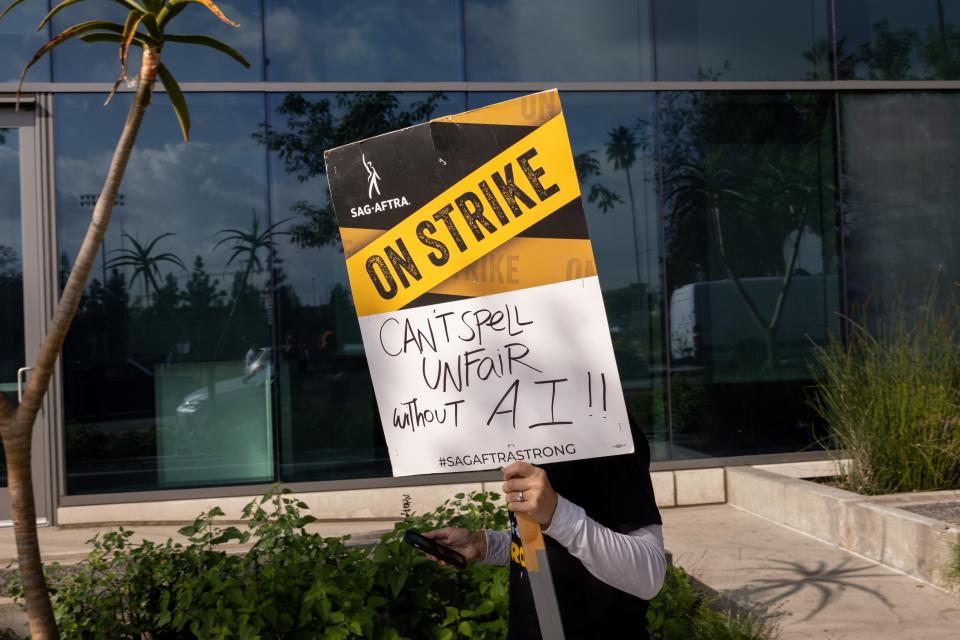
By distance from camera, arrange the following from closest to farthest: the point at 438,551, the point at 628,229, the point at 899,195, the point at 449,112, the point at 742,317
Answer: the point at 438,551, the point at 449,112, the point at 628,229, the point at 742,317, the point at 899,195

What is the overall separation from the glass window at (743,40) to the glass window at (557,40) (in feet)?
0.79

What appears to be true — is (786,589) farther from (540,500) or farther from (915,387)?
(540,500)

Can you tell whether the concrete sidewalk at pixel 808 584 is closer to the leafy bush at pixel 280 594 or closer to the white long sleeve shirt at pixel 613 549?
the leafy bush at pixel 280 594

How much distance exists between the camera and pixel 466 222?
6.93 ft

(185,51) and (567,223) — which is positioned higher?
(185,51)

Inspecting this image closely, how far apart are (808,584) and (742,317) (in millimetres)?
3619

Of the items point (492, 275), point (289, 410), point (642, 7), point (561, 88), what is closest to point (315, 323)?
point (289, 410)

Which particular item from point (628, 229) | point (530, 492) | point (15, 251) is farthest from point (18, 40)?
point (530, 492)

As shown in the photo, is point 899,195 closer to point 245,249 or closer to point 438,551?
point 245,249

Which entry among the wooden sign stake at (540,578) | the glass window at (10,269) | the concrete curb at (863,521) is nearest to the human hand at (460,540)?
the wooden sign stake at (540,578)

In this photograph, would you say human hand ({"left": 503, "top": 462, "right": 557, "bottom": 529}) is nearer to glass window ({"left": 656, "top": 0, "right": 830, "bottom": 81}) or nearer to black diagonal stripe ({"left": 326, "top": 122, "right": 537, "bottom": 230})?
black diagonal stripe ({"left": 326, "top": 122, "right": 537, "bottom": 230})

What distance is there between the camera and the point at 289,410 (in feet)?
26.0

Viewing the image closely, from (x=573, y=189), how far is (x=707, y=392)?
670 centimetres

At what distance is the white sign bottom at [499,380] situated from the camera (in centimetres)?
201
